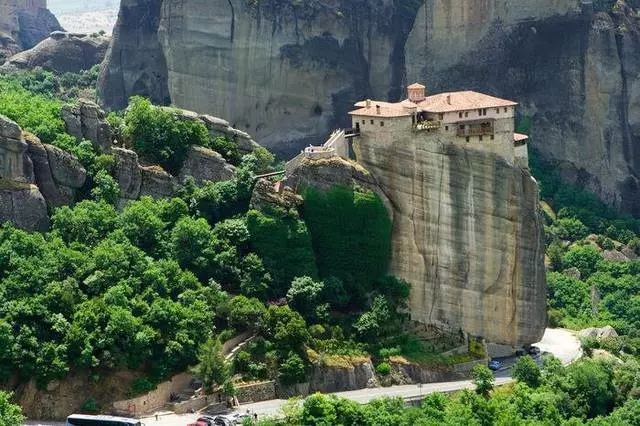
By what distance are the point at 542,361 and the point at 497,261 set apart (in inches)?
198

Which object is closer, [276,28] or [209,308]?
[209,308]

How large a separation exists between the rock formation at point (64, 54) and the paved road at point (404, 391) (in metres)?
62.1

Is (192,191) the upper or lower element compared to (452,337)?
upper

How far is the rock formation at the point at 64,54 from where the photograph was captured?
131 meters

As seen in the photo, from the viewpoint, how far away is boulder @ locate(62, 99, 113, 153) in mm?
76750

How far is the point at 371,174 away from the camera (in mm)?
74750

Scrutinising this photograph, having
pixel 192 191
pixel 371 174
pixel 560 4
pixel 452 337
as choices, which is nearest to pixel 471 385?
pixel 452 337

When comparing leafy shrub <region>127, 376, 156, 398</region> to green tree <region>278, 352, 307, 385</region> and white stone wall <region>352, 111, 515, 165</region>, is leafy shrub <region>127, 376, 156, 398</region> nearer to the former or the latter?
green tree <region>278, 352, 307, 385</region>

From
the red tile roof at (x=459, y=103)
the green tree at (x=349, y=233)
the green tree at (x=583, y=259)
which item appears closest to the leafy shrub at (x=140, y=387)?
the green tree at (x=349, y=233)

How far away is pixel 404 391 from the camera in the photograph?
6919cm

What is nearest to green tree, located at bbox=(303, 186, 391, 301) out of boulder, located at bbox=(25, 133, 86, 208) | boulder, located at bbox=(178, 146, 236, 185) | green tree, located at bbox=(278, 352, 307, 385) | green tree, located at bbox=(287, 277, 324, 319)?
green tree, located at bbox=(287, 277, 324, 319)

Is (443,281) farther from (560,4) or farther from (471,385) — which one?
(560,4)

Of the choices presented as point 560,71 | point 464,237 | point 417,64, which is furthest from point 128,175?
point 560,71

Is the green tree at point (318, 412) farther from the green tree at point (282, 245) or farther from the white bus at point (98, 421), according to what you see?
the green tree at point (282, 245)
